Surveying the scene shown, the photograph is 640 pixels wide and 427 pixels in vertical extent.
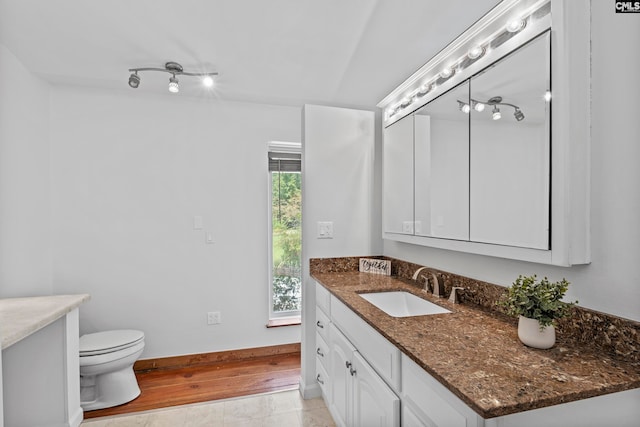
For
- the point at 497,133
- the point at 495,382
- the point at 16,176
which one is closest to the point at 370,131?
the point at 497,133

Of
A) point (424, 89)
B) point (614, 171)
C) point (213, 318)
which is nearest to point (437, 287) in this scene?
point (614, 171)

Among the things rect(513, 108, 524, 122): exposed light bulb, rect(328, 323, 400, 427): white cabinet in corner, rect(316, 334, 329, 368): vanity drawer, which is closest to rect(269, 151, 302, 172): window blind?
rect(316, 334, 329, 368): vanity drawer

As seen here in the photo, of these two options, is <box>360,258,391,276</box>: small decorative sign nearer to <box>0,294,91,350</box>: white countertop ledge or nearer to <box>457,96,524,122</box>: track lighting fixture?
<box>457,96,524,122</box>: track lighting fixture

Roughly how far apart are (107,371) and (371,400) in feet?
6.05

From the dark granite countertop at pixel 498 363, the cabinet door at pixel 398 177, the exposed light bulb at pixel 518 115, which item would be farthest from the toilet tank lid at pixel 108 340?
the exposed light bulb at pixel 518 115

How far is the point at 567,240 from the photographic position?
3.42 feet

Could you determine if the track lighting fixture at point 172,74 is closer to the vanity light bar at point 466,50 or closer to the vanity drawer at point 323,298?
the vanity light bar at point 466,50

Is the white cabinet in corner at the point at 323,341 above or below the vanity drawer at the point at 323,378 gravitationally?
above

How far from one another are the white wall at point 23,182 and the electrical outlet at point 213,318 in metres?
1.18

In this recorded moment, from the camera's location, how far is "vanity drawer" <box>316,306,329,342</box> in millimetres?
1951

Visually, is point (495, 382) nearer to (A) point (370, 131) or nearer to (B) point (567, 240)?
(B) point (567, 240)

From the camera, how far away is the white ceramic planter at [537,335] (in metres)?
1.02

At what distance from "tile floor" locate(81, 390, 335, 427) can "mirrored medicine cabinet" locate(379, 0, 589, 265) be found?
1.30 meters

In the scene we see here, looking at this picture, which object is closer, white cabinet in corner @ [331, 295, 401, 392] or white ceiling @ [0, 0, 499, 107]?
white cabinet in corner @ [331, 295, 401, 392]
